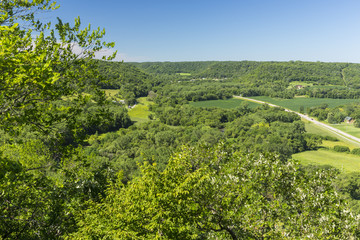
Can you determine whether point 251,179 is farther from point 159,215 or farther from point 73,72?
point 73,72

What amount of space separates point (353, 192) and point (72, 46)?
276 ft

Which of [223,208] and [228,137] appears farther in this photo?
[228,137]

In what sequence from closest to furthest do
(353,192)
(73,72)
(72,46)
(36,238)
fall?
(73,72) < (72,46) < (36,238) < (353,192)

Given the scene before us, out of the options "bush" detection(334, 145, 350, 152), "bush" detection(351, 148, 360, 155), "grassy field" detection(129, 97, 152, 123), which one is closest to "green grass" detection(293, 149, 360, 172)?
"bush" detection(351, 148, 360, 155)

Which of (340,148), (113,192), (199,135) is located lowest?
(340,148)

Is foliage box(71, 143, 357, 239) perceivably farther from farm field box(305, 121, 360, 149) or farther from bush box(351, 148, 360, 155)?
farm field box(305, 121, 360, 149)

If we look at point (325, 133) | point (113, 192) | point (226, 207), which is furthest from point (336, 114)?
point (113, 192)

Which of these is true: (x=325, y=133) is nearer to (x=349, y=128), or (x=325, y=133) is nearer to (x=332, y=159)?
(x=349, y=128)

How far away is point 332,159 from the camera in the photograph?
9156 cm

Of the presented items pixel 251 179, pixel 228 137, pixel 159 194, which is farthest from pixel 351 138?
pixel 159 194

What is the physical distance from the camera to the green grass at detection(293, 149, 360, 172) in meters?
84.4

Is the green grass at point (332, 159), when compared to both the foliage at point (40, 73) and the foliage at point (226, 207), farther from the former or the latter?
the foliage at point (40, 73)

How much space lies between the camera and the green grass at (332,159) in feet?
277

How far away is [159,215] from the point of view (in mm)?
9297
